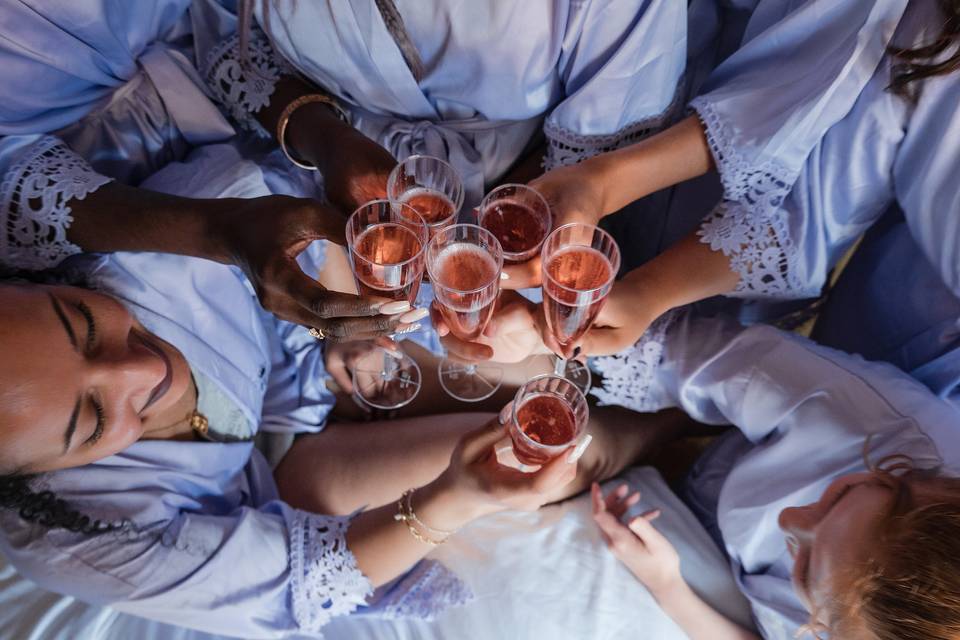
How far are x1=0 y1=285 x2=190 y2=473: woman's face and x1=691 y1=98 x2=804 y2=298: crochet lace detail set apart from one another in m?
1.34

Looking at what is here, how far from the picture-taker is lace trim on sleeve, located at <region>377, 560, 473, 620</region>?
1808 mm

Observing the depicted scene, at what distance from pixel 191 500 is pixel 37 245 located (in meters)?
0.70

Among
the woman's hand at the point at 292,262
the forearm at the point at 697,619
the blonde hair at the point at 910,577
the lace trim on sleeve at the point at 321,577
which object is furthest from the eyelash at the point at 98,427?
the blonde hair at the point at 910,577

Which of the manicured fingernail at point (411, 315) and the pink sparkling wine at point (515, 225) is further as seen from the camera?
the pink sparkling wine at point (515, 225)

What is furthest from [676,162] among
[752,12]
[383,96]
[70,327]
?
[70,327]

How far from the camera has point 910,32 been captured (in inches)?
54.5

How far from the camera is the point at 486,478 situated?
154 cm

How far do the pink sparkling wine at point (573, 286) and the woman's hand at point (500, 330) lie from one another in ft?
0.43

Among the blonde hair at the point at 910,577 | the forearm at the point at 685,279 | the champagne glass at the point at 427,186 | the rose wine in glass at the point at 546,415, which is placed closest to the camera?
the blonde hair at the point at 910,577

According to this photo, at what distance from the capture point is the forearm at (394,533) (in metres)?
1.64

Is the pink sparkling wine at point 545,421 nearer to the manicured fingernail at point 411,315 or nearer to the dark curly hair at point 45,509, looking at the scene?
the manicured fingernail at point 411,315

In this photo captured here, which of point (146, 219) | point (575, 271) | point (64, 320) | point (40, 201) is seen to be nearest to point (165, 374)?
point (64, 320)

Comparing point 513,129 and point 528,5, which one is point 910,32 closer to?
point 528,5

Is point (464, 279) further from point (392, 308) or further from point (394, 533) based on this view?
point (394, 533)
